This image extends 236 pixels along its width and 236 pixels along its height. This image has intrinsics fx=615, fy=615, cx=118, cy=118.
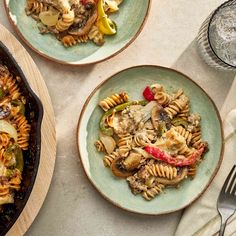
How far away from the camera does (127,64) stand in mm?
2826

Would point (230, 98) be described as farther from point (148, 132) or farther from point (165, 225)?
point (165, 225)

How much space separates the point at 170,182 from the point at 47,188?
1.77ft

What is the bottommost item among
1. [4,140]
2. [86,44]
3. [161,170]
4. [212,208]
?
[212,208]

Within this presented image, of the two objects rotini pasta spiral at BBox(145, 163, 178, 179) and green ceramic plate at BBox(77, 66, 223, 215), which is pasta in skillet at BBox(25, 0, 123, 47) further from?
rotini pasta spiral at BBox(145, 163, 178, 179)

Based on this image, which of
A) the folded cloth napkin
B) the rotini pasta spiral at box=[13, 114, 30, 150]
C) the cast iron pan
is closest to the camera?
the cast iron pan

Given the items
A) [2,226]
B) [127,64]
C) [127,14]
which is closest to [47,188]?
[2,226]

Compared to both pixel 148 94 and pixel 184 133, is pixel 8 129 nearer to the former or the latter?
pixel 148 94

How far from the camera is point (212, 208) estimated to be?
9.10 feet

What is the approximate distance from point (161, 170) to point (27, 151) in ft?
1.96

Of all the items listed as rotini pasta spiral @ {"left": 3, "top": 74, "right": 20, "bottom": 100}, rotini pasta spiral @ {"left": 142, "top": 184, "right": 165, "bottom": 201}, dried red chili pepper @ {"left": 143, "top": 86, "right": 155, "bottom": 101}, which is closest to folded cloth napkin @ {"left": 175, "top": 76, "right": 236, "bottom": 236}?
rotini pasta spiral @ {"left": 142, "top": 184, "right": 165, "bottom": 201}

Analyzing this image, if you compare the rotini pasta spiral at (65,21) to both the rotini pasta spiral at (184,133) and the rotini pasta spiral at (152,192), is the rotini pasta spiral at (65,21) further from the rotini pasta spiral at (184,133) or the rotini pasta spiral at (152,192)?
the rotini pasta spiral at (152,192)

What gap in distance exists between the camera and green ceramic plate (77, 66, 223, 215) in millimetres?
2684

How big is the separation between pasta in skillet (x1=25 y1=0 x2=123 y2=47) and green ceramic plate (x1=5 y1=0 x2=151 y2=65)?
3 cm

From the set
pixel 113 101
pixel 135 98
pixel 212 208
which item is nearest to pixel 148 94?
pixel 135 98
